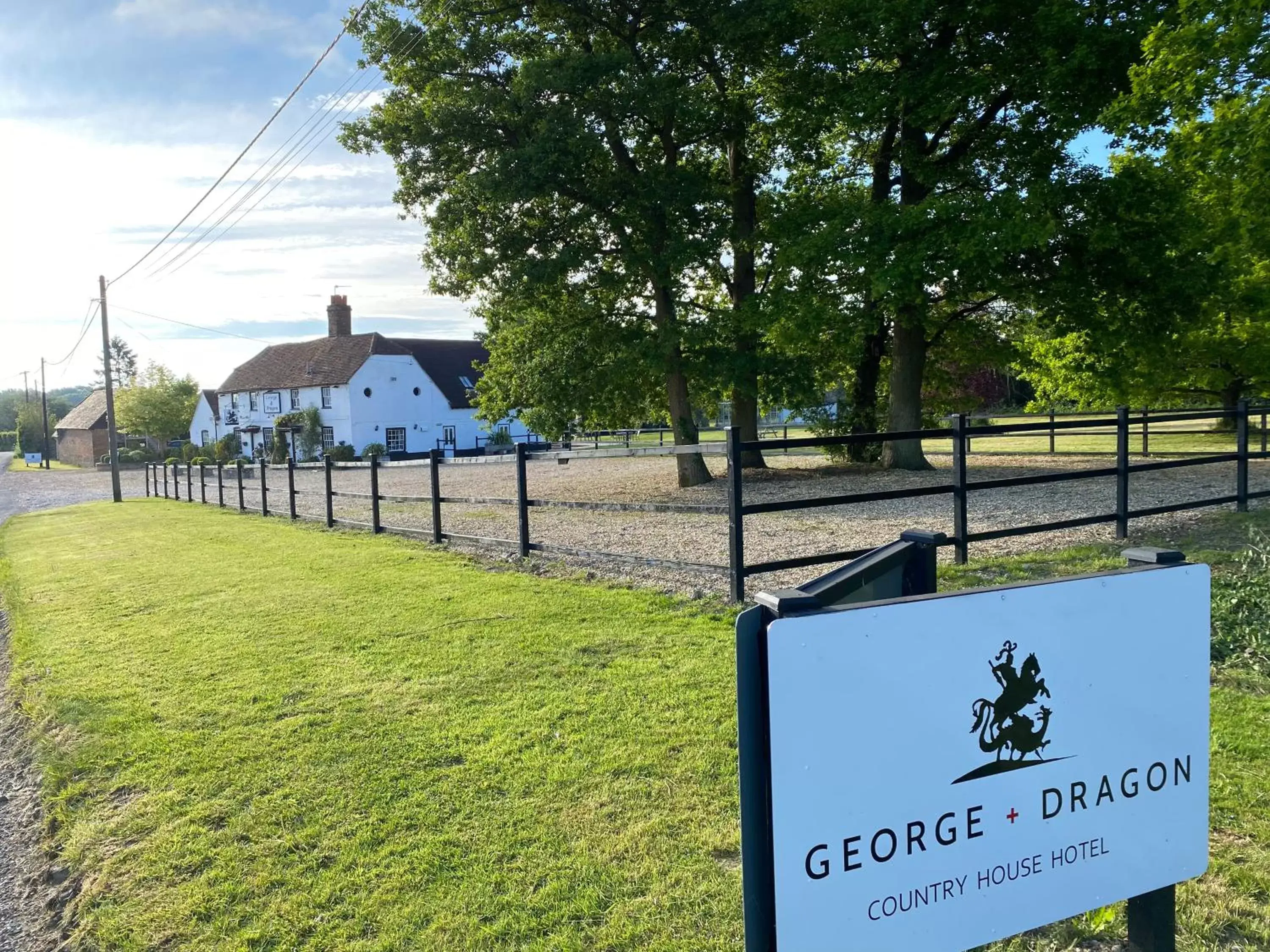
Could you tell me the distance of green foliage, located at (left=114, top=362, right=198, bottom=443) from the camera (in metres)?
60.3

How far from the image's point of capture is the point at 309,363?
179 feet

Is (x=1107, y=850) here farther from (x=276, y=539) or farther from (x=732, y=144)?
(x=732, y=144)

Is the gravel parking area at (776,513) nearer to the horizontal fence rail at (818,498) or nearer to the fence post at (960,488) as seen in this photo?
the horizontal fence rail at (818,498)

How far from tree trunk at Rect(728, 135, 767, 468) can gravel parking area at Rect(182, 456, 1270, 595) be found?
1.88 metres

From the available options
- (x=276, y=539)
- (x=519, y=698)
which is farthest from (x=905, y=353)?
(x=519, y=698)

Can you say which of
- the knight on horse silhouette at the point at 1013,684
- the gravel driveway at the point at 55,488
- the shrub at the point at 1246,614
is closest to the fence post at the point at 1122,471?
the shrub at the point at 1246,614

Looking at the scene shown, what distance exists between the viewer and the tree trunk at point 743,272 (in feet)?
57.9

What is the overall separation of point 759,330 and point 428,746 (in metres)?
14.2

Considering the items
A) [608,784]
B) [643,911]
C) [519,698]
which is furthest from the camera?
[519,698]

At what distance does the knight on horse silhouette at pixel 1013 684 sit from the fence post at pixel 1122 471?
752 centimetres

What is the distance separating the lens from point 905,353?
19.5m

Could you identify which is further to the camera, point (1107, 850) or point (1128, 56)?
point (1128, 56)

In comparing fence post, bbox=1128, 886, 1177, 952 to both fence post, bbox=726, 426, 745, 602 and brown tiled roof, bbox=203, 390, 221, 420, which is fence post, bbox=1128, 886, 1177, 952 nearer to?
fence post, bbox=726, 426, 745, 602

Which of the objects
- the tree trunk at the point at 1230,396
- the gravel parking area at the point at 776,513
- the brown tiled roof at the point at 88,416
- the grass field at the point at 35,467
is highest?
the brown tiled roof at the point at 88,416
